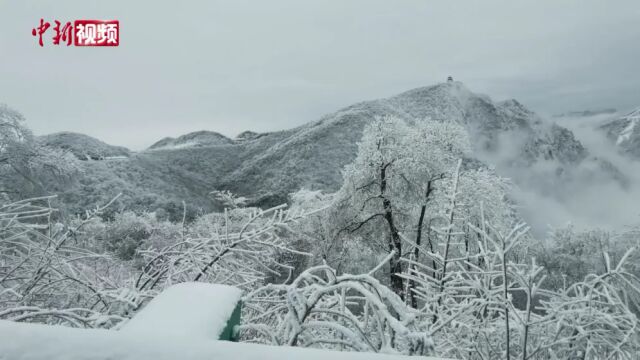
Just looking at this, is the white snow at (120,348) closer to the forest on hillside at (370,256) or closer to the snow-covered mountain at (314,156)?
the forest on hillside at (370,256)

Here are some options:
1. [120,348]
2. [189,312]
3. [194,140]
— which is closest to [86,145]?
[194,140]

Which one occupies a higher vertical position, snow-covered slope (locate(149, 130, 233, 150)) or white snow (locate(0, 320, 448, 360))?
snow-covered slope (locate(149, 130, 233, 150))

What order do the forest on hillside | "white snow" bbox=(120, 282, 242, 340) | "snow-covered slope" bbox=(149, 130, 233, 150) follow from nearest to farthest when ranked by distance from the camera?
"white snow" bbox=(120, 282, 242, 340)
the forest on hillside
"snow-covered slope" bbox=(149, 130, 233, 150)

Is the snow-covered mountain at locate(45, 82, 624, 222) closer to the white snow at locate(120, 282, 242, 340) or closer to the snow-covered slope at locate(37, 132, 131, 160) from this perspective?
the snow-covered slope at locate(37, 132, 131, 160)

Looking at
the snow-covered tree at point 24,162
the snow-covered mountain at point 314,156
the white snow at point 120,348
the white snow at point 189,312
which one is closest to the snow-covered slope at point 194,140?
the snow-covered mountain at point 314,156

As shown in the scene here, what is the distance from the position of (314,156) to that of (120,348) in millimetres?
60129

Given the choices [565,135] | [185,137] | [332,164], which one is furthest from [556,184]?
[185,137]

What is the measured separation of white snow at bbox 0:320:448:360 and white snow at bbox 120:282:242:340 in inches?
7.9

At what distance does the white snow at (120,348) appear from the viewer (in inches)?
27.9

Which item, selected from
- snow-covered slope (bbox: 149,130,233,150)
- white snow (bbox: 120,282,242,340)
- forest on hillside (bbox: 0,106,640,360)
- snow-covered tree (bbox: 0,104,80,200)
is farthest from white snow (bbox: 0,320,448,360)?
snow-covered slope (bbox: 149,130,233,150)

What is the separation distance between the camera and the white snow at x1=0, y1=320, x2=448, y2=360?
71cm

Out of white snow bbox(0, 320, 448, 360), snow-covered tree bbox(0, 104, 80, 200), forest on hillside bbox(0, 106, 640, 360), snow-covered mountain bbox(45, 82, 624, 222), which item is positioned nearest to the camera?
white snow bbox(0, 320, 448, 360)

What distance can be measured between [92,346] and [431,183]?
1630cm

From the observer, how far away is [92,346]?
0.73 m
